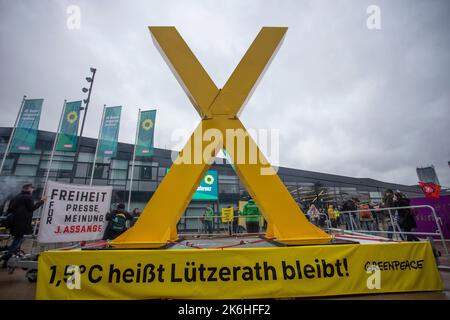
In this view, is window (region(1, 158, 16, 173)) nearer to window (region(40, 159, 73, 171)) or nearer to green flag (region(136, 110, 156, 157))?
window (region(40, 159, 73, 171))

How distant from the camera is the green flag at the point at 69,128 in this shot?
40.1ft

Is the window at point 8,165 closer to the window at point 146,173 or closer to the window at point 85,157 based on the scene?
the window at point 85,157

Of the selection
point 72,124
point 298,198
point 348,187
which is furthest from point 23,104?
point 348,187

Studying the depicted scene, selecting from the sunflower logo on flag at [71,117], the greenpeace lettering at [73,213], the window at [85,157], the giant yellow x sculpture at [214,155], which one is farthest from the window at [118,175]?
the giant yellow x sculpture at [214,155]

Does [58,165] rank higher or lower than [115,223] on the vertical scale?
higher

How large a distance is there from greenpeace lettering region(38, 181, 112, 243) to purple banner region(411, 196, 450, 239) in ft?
41.9

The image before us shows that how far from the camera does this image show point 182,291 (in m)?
2.40

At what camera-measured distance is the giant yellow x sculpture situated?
3.07 metres

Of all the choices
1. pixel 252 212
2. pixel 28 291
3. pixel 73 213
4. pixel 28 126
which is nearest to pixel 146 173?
pixel 28 126

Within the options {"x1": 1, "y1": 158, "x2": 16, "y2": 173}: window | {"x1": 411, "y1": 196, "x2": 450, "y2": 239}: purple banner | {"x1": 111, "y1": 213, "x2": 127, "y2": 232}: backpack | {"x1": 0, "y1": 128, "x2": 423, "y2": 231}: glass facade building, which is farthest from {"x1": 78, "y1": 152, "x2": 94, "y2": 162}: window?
{"x1": 411, "y1": 196, "x2": 450, "y2": 239}: purple banner

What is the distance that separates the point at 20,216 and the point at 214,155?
5069mm

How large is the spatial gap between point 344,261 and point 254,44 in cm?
402

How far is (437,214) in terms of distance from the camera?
8.49 meters

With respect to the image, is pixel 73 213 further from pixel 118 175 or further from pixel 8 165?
pixel 8 165
